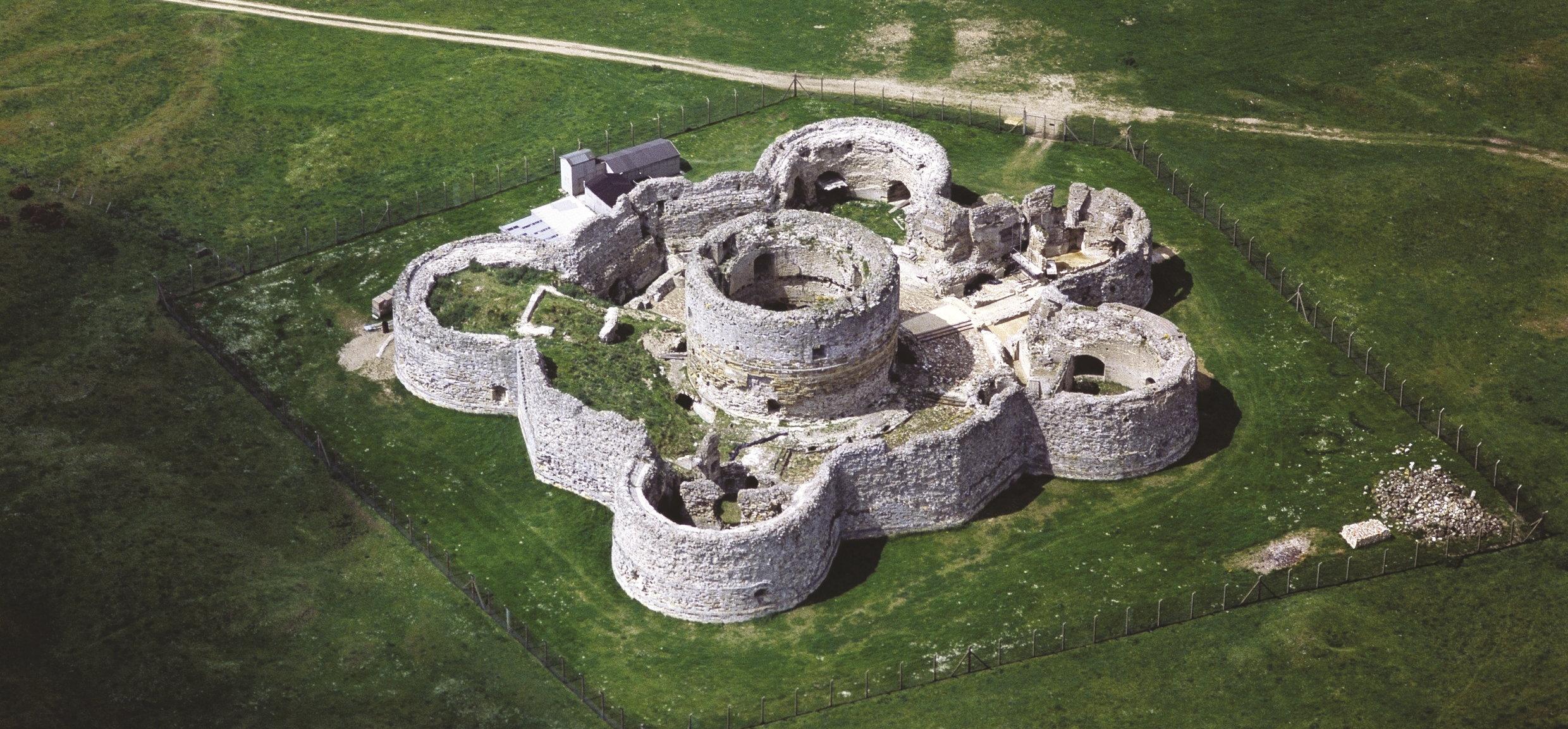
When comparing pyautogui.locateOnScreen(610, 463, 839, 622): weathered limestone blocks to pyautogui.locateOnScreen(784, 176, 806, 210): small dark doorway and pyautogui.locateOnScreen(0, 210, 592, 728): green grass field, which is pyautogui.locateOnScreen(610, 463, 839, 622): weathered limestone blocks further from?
pyautogui.locateOnScreen(784, 176, 806, 210): small dark doorway

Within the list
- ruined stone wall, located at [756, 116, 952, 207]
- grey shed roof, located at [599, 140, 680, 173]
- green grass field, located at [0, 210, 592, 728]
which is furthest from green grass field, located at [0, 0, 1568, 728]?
ruined stone wall, located at [756, 116, 952, 207]

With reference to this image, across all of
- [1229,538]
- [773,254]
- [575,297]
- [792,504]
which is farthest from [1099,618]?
[575,297]

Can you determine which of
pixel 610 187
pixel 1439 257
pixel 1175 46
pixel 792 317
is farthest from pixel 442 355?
pixel 1175 46

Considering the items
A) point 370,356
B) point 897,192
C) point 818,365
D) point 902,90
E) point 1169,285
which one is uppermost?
point 902,90

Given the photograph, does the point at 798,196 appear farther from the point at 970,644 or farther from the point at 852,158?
the point at 970,644

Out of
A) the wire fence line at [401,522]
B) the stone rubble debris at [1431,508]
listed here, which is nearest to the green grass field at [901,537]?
the wire fence line at [401,522]

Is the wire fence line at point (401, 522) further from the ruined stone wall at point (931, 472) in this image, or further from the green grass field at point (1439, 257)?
the green grass field at point (1439, 257)
